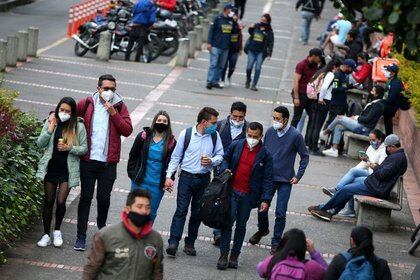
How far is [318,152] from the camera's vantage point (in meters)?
19.8

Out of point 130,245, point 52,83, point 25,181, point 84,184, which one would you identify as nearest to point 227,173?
point 84,184

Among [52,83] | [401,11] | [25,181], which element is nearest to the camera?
[401,11]

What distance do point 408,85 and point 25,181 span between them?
8265 mm

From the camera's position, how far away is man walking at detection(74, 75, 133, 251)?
12320 mm

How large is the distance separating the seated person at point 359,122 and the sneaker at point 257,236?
6220 millimetres

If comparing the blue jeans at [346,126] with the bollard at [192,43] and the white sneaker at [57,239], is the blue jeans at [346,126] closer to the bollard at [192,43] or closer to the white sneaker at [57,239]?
the white sneaker at [57,239]

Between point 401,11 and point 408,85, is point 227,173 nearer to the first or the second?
point 401,11

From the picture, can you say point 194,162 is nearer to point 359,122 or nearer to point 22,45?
point 359,122

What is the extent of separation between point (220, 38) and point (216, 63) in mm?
580

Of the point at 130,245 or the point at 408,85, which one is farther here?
the point at 408,85

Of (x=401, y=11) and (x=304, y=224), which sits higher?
(x=401, y=11)

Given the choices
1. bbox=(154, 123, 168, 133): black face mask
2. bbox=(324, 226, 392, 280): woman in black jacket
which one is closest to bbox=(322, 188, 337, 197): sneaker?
bbox=(154, 123, 168, 133): black face mask

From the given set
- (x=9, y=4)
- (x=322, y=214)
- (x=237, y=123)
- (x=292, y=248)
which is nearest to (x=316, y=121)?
(x=322, y=214)

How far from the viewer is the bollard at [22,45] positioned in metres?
25.7
